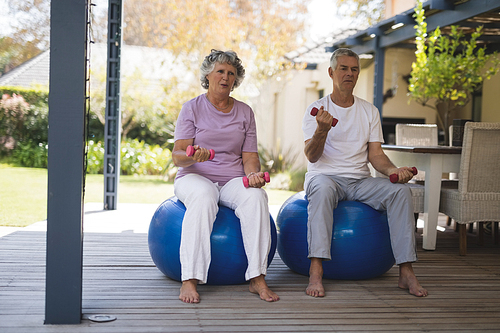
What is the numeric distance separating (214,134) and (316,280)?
3.34ft

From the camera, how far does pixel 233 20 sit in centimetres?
1095

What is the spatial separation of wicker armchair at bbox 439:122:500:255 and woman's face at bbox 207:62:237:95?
1866mm

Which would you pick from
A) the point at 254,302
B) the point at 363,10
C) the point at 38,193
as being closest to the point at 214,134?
the point at 254,302

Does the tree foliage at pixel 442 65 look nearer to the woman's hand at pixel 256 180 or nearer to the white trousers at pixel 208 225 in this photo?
the woman's hand at pixel 256 180

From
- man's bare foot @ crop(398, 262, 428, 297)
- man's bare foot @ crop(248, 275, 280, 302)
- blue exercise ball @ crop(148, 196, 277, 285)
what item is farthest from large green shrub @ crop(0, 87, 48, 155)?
man's bare foot @ crop(398, 262, 428, 297)

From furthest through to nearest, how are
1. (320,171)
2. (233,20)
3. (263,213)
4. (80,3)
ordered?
(233,20) → (320,171) → (263,213) → (80,3)

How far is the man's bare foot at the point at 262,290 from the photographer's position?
106 inches

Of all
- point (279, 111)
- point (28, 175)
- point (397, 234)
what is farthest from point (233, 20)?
point (397, 234)

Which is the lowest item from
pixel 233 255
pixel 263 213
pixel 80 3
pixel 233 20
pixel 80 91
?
pixel 233 255

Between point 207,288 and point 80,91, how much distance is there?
4.30ft

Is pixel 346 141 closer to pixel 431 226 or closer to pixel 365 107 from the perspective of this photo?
pixel 365 107

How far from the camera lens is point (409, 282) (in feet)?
9.57

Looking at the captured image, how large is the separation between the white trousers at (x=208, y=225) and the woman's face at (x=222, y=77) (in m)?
0.58

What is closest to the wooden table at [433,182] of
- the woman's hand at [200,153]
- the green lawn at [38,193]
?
the woman's hand at [200,153]
